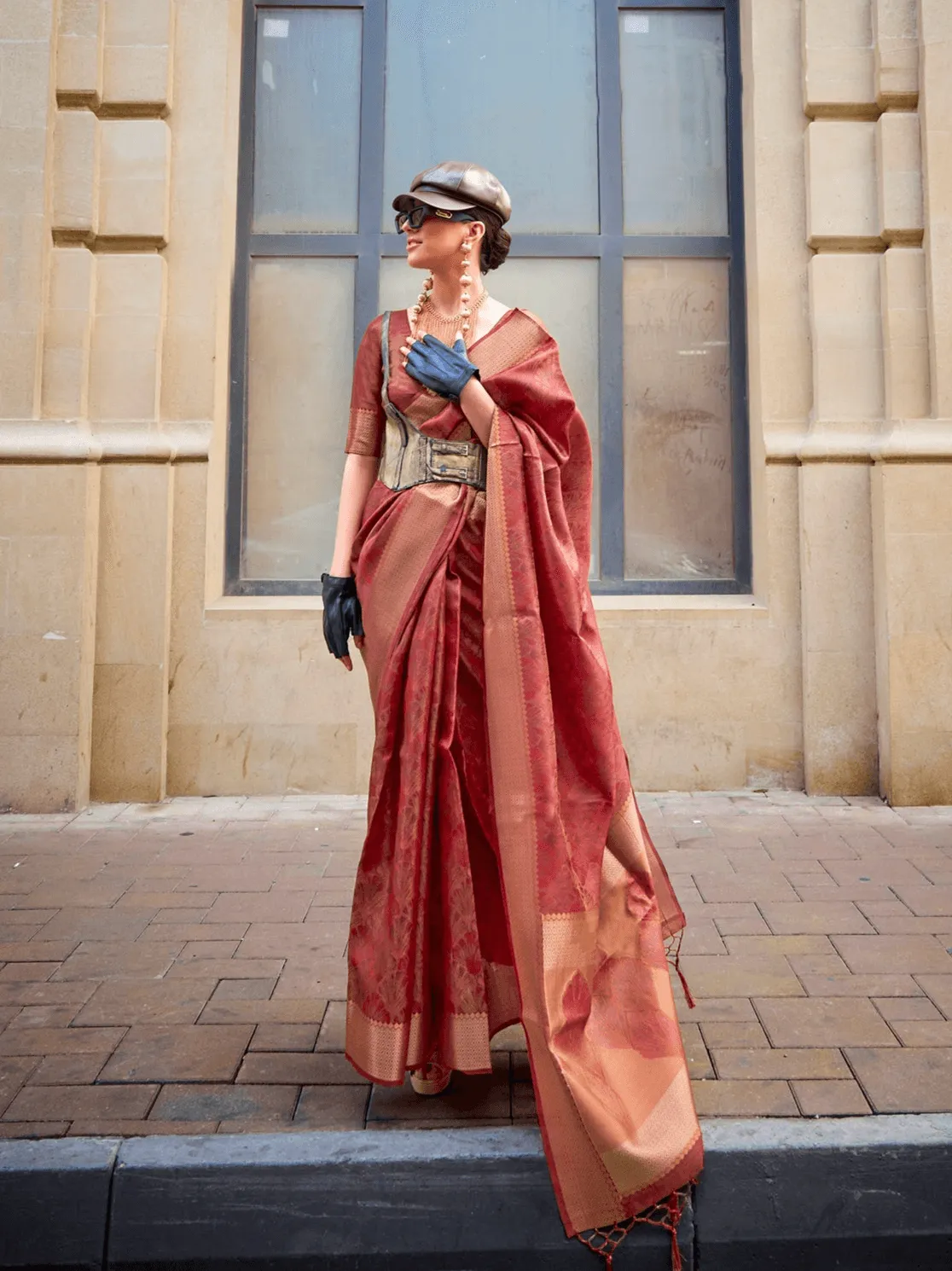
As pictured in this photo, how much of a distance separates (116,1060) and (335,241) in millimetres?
4772

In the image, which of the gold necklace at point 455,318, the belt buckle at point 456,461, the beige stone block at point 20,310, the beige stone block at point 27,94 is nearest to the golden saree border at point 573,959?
the belt buckle at point 456,461

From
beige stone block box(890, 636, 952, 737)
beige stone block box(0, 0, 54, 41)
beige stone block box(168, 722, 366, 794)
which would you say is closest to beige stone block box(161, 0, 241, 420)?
beige stone block box(0, 0, 54, 41)

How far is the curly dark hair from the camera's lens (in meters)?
2.38

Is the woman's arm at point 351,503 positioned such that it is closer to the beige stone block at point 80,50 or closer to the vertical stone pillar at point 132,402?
the vertical stone pillar at point 132,402

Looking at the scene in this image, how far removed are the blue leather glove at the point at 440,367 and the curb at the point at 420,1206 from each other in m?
1.64

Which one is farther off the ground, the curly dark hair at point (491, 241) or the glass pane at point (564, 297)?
the glass pane at point (564, 297)

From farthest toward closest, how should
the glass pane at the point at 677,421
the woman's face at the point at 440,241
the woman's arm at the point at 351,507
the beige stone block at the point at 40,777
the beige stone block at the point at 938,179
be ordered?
the glass pane at the point at 677,421 < the beige stone block at the point at 938,179 < the beige stone block at the point at 40,777 < the woman's arm at the point at 351,507 < the woman's face at the point at 440,241

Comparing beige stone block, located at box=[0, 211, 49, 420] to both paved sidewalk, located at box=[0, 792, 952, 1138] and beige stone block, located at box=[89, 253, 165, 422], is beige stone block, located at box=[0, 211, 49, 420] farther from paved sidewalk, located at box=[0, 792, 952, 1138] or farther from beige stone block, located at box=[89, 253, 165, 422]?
paved sidewalk, located at box=[0, 792, 952, 1138]

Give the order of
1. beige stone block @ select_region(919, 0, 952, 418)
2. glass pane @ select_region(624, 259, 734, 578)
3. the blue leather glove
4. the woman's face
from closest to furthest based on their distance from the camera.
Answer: the blue leather glove → the woman's face → beige stone block @ select_region(919, 0, 952, 418) → glass pane @ select_region(624, 259, 734, 578)

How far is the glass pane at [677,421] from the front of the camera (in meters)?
5.77

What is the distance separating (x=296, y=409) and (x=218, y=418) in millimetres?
516

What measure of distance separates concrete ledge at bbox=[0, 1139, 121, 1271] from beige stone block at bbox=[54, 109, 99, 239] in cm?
475

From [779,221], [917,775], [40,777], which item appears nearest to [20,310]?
[40,777]

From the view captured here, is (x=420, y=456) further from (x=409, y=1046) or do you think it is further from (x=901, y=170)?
(x=901, y=170)
